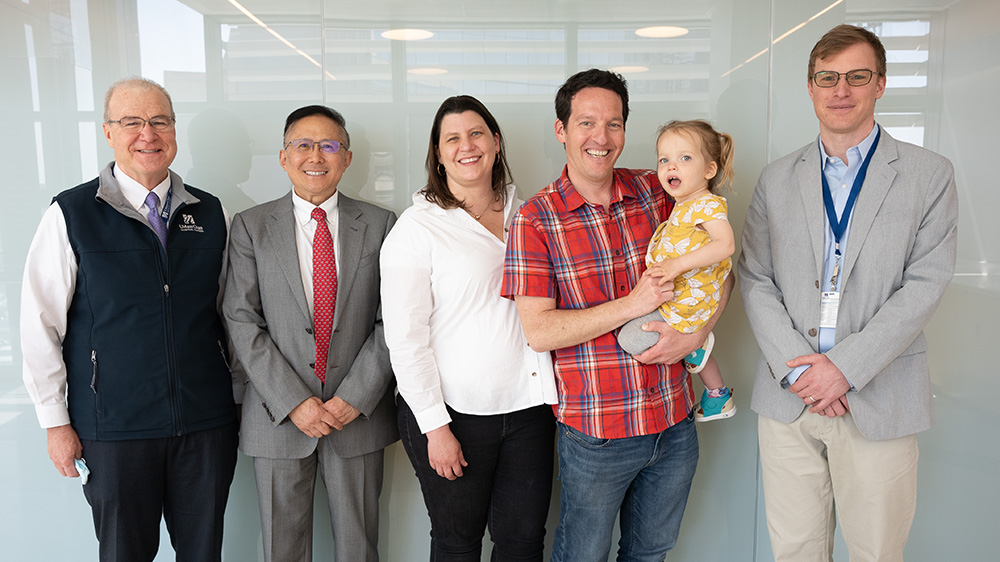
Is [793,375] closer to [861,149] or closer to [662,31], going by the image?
[861,149]

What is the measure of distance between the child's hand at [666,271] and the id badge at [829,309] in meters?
0.62

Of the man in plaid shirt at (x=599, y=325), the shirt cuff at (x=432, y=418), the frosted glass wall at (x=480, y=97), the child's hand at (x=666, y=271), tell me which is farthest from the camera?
the frosted glass wall at (x=480, y=97)

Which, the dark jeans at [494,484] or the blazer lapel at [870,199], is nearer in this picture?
the blazer lapel at [870,199]

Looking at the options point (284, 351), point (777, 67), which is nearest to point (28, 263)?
point (284, 351)

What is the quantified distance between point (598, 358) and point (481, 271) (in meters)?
0.51

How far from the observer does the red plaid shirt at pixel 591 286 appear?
2.10 m

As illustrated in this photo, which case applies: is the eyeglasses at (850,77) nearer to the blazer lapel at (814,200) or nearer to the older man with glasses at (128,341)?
the blazer lapel at (814,200)

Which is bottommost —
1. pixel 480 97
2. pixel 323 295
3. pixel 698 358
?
pixel 698 358

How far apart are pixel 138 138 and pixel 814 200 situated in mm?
2501

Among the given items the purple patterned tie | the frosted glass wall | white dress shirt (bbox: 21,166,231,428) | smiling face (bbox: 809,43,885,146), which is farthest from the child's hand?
white dress shirt (bbox: 21,166,231,428)

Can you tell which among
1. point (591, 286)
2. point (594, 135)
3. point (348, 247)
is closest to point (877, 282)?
point (591, 286)

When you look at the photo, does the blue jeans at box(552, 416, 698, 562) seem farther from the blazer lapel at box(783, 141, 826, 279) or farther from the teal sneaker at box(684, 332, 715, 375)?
the blazer lapel at box(783, 141, 826, 279)

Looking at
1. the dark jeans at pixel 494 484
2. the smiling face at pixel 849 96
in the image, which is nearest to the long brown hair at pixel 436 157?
the dark jeans at pixel 494 484

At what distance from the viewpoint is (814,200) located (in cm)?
225
